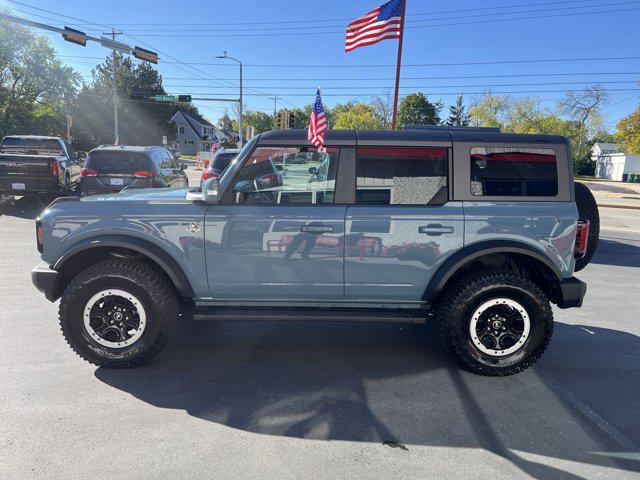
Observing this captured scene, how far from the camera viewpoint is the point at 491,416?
3.20 metres

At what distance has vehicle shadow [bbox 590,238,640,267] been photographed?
27.9 feet

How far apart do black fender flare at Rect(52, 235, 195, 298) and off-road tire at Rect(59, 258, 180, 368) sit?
0.15 metres

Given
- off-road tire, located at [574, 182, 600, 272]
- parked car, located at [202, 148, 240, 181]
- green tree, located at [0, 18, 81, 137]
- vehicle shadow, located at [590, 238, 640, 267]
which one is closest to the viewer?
off-road tire, located at [574, 182, 600, 272]

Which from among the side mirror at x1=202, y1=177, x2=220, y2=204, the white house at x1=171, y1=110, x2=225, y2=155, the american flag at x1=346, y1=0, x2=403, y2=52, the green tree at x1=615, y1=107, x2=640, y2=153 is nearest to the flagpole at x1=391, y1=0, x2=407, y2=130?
the american flag at x1=346, y1=0, x2=403, y2=52

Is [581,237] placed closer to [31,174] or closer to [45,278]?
[45,278]

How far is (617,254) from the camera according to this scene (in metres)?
9.27

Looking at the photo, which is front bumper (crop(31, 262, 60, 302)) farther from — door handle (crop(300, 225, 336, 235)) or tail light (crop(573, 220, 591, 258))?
tail light (crop(573, 220, 591, 258))

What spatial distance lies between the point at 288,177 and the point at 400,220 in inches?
38.6

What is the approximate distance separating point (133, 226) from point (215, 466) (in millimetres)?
1972

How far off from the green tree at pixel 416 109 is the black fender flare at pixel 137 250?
72.9m

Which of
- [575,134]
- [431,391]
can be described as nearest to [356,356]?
[431,391]

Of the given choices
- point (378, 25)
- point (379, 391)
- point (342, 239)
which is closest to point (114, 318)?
point (342, 239)

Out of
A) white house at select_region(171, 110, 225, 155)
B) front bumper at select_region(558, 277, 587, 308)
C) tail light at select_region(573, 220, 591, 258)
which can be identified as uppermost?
white house at select_region(171, 110, 225, 155)

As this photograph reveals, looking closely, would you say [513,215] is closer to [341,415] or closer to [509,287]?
[509,287]
